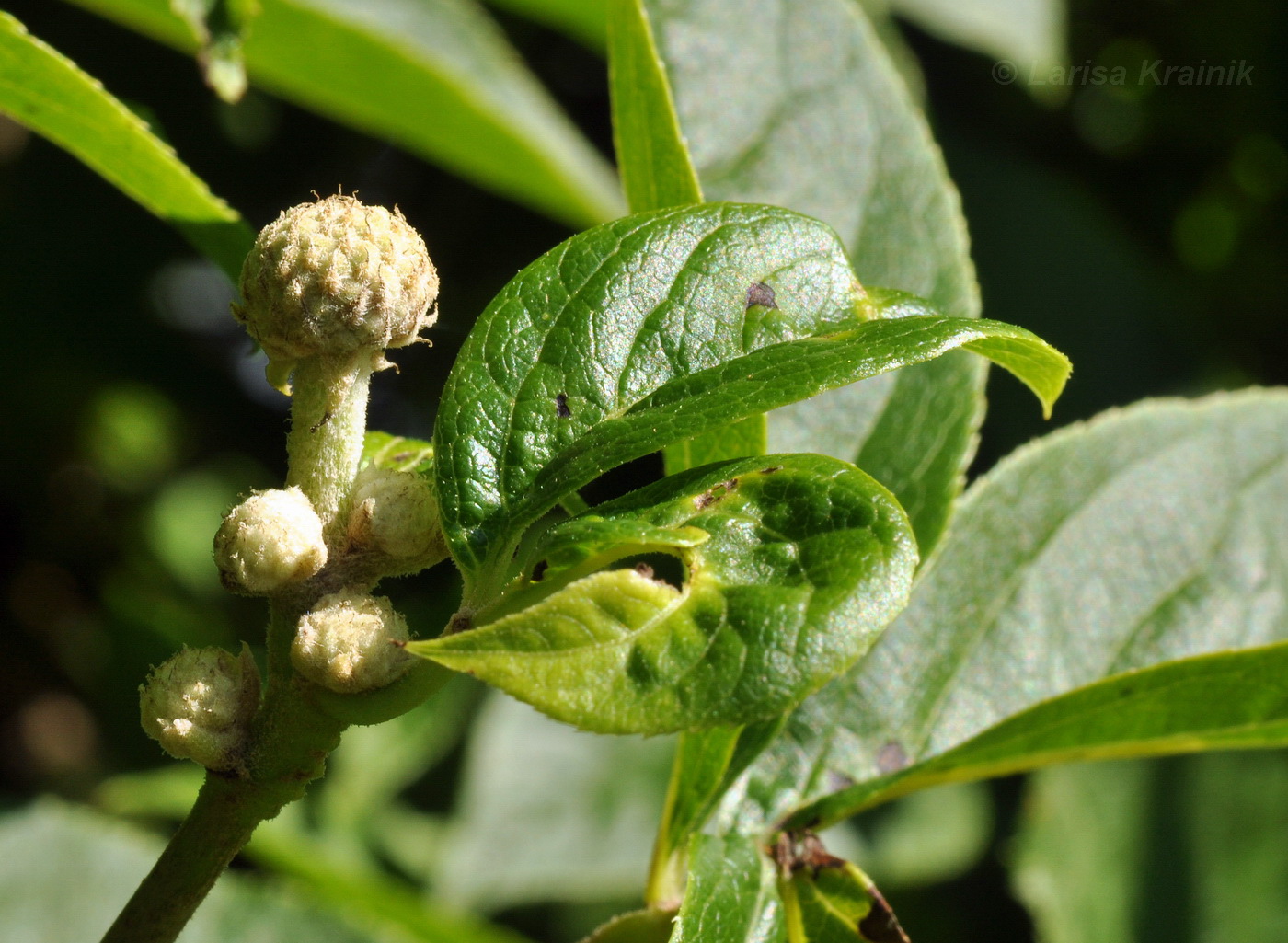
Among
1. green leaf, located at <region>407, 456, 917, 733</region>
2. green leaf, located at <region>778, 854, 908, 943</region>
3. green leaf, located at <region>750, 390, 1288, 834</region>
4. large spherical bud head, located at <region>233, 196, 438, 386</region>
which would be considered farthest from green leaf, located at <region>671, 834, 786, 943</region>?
large spherical bud head, located at <region>233, 196, 438, 386</region>

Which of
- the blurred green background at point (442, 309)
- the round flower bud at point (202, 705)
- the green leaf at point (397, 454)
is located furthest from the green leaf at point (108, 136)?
the blurred green background at point (442, 309)

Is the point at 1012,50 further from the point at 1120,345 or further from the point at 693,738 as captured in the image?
the point at 693,738

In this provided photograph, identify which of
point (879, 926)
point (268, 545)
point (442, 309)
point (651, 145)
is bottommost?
point (879, 926)

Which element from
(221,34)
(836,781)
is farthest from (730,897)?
(221,34)

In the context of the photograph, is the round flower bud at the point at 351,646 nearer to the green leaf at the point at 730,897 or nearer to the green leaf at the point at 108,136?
the green leaf at the point at 730,897

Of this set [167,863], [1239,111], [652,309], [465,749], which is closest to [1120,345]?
[1239,111]

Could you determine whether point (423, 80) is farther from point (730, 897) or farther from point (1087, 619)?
point (730, 897)
